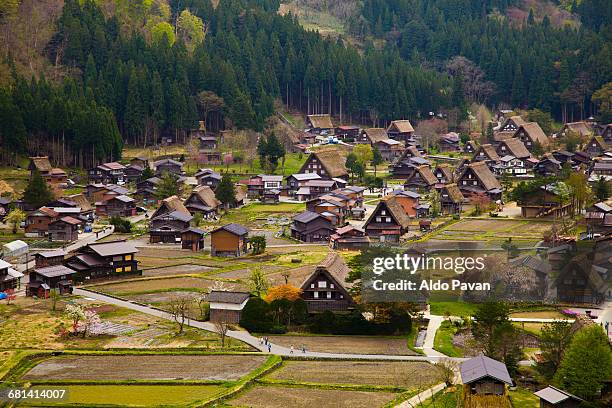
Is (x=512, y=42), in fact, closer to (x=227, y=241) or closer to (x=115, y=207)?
(x=115, y=207)

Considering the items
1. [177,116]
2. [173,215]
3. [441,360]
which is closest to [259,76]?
[177,116]

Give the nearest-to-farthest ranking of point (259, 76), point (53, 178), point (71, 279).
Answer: point (71, 279) < point (53, 178) < point (259, 76)

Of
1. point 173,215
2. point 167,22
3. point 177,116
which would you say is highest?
point 167,22

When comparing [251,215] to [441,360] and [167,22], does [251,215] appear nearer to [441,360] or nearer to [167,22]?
[441,360]

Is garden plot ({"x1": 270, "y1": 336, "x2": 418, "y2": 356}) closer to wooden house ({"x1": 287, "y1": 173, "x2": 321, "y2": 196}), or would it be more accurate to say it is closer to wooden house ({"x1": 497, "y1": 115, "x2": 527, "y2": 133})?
wooden house ({"x1": 287, "y1": 173, "x2": 321, "y2": 196})

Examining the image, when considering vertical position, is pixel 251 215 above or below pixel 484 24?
below

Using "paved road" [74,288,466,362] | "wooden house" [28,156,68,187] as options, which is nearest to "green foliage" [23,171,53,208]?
"wooden house" [28,156,68,187]

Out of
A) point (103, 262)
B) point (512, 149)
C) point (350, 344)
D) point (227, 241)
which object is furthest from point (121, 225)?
point (512, 149)
